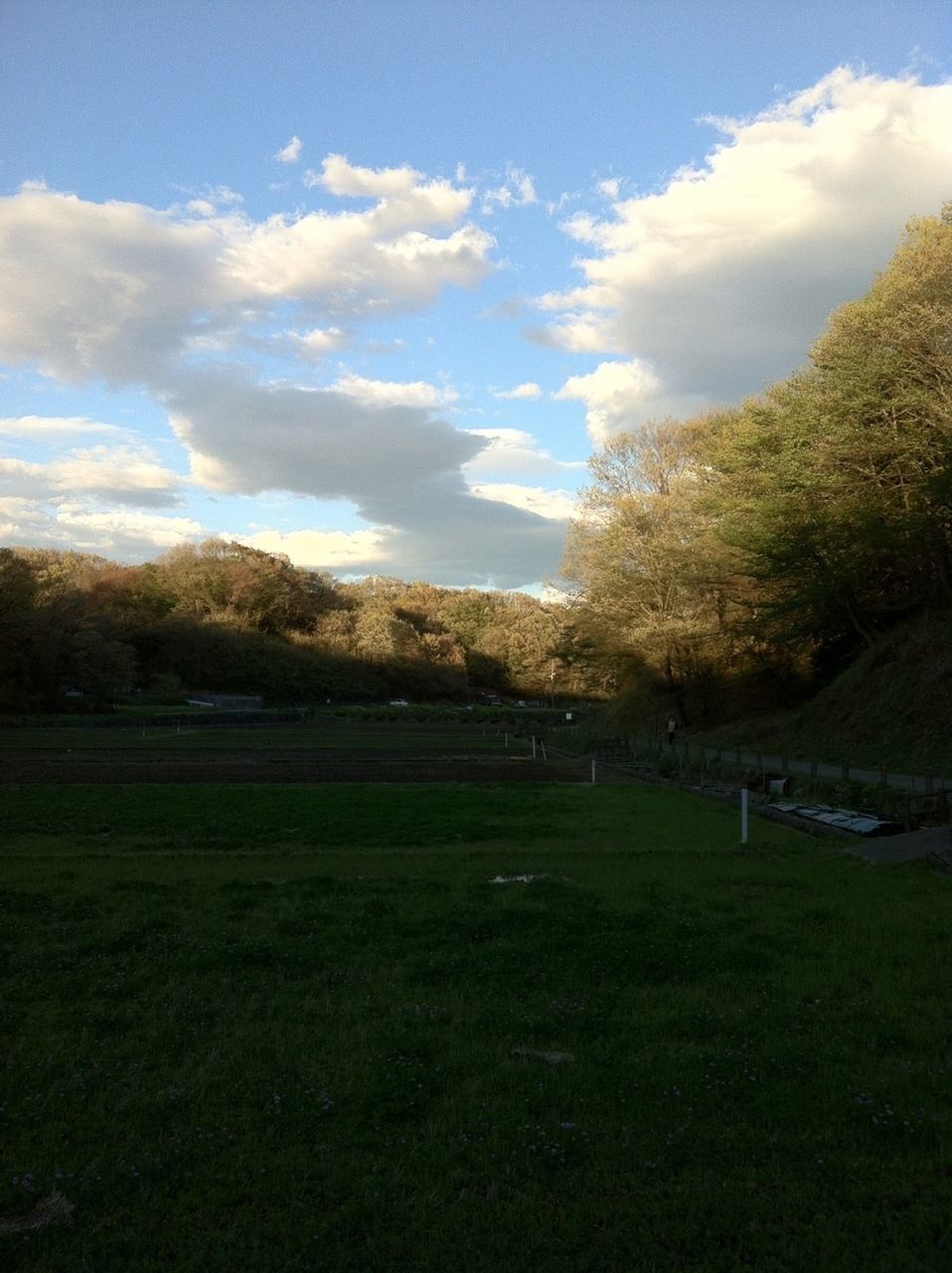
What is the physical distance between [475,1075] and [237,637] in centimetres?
9467

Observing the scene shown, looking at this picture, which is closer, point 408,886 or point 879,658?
point 408,886

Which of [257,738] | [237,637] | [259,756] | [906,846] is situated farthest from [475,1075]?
[237,637]

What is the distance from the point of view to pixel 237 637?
96500 millimetres

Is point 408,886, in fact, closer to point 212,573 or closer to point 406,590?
point 212,573

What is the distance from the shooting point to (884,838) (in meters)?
14.4

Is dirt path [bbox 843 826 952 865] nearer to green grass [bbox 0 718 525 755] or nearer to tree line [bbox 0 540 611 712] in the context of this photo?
green grass [bbox 0 718 525 755]

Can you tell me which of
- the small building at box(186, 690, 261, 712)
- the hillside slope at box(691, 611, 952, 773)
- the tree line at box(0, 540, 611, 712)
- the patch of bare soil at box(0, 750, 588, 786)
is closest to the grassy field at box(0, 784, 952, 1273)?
the hillside slope at box(691, 611, 952, 773)

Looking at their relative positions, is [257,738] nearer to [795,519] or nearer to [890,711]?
[795,519]

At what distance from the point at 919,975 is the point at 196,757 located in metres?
33.9

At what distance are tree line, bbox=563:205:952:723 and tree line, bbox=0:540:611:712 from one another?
91.3ft

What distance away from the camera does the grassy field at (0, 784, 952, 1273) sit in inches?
148

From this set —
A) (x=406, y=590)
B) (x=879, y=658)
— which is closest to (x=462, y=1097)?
(x=879, y=658)

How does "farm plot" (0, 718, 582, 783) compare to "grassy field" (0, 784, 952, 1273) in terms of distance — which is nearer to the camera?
"grassy field" (0, 784, 952, 1273)

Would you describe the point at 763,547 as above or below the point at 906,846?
above
